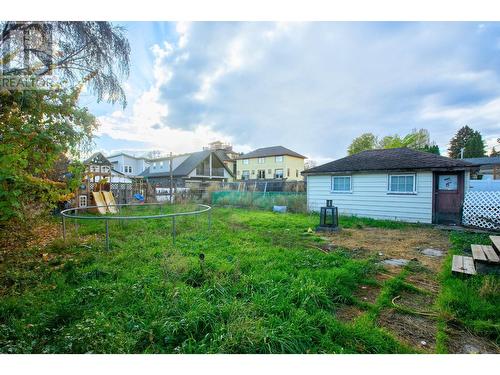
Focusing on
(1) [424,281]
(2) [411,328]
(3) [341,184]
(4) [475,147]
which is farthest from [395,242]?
(4) [475,147]

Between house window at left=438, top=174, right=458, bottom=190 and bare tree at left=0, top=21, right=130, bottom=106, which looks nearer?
bare tree at left=0, top=21, right=130, bottom=106

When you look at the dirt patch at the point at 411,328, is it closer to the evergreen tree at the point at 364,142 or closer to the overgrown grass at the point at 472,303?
the overgrown grass at the point at 472,303

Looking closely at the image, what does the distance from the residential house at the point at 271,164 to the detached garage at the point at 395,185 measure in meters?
21.4

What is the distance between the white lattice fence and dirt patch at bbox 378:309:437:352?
7584 millimetres

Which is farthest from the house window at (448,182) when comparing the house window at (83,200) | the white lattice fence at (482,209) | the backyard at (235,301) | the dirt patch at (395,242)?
the house window at (83,200)

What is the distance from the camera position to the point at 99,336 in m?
1.83

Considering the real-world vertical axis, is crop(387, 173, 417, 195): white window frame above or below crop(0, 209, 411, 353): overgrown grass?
above

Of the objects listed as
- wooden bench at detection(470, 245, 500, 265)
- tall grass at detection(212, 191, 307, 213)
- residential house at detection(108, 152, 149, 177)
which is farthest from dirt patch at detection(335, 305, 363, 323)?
residential house at detection(108, 152, 149, 177)

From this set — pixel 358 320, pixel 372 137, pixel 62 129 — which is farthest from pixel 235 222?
pixel 372 137

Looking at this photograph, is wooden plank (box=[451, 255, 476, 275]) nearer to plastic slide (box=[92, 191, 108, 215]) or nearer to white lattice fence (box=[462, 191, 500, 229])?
white lattice fence (box=[462, 191, 500, 229])

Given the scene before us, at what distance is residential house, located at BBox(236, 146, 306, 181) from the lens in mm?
33872

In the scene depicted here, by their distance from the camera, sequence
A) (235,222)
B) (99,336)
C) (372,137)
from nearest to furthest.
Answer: (99,336), (235,222), (372,137)
